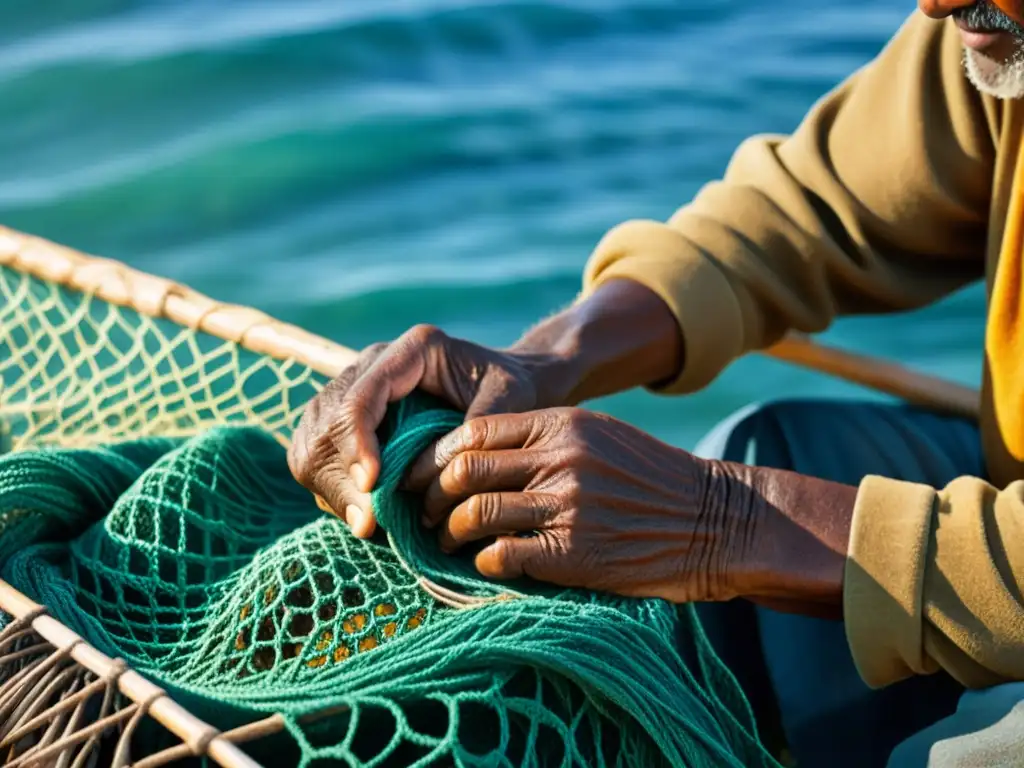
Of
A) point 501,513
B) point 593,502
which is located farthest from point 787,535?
point 501,513

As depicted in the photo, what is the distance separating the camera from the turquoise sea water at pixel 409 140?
13.3 feet

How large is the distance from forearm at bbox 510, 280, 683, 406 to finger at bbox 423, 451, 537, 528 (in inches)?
12.9

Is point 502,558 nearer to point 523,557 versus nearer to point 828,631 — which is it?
point 523,557

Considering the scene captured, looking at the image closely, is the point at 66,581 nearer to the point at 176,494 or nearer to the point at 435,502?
the point at 176,494

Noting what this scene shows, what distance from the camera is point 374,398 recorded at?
1.59 meters

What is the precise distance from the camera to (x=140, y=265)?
13.7ft

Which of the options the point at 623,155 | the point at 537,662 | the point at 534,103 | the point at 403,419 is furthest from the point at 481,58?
the point at 537,662

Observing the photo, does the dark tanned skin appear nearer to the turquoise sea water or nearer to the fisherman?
the fisherman

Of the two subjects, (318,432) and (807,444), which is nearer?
(318,432)

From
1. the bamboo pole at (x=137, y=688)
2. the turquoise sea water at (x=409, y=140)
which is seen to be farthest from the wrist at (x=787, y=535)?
the turquoise sea water at (x=409, y=140)

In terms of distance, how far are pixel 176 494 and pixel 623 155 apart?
11.5 ft

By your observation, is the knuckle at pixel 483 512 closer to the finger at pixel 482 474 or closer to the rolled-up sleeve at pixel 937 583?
the finger at pixel 482 474

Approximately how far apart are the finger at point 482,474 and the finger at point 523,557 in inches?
2.6

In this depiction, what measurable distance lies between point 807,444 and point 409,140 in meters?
2.96
